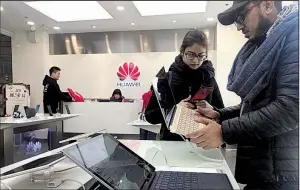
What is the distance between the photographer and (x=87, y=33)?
50cm

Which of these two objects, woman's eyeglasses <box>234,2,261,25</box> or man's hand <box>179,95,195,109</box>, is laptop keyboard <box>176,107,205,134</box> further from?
woman's eyeglasses <box>234,2,261,25</box>

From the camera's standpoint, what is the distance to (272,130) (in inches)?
16.6

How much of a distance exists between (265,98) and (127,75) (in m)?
0.29

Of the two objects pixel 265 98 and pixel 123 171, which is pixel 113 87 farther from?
pixel 265 98

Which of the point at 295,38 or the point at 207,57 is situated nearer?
the point at 295,38

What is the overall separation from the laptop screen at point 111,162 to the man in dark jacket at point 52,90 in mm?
112

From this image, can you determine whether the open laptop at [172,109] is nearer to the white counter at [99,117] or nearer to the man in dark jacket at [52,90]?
the white counter at [99,117]

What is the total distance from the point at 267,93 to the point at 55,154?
43 cm

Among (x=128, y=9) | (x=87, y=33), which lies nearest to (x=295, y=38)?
(x=128, y=9)

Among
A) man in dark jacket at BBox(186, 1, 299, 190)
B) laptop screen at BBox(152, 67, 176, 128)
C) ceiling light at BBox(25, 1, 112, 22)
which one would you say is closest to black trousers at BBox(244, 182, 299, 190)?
man in dark jacket at BBox(186, 1, 299, 190)

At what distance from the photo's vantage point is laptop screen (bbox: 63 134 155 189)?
40 cm

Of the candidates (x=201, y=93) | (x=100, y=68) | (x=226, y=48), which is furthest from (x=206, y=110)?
(x=100, y=68)

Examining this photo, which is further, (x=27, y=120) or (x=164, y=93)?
(x=164, y=93)

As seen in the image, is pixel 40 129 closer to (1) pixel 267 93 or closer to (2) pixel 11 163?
(2) pixel 11 163
